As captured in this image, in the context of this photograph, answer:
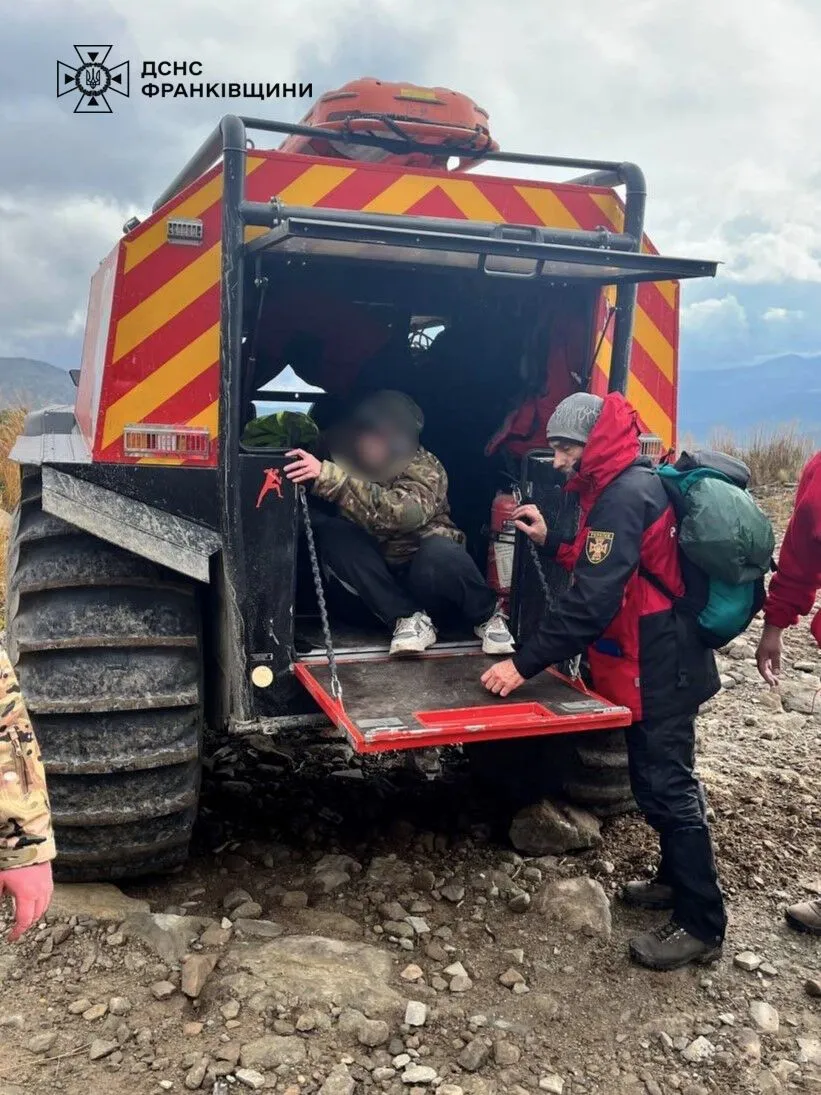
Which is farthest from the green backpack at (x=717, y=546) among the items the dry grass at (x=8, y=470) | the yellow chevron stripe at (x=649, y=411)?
the dry grass at (x=8, y=470)

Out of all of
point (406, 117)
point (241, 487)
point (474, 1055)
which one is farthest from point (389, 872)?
point (406, 117)

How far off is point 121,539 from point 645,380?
2.10 metres

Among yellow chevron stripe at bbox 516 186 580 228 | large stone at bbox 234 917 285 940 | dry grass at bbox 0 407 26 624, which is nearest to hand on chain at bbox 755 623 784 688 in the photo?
yellow chevron stripe at bbox 516 186 580 228

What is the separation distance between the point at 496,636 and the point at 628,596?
736mm

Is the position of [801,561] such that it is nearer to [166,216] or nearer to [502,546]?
[502,546]

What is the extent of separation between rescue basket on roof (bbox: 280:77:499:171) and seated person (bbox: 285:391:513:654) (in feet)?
3.34

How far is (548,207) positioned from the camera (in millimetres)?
3477

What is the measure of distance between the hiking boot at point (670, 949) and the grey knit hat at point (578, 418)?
1.56 m

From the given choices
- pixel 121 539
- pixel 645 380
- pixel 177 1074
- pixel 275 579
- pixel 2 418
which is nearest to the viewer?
pixel 177 1074

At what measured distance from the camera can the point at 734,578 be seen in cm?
296

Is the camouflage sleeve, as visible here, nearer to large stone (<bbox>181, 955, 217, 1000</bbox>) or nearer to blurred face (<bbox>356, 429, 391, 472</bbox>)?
blurred face (<bbox>356, 429, 391, 472</bbox>)

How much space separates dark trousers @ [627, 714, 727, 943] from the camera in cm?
304

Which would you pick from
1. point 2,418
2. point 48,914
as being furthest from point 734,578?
point 2,418

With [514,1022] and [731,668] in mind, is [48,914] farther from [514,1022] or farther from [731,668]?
[731,668]
